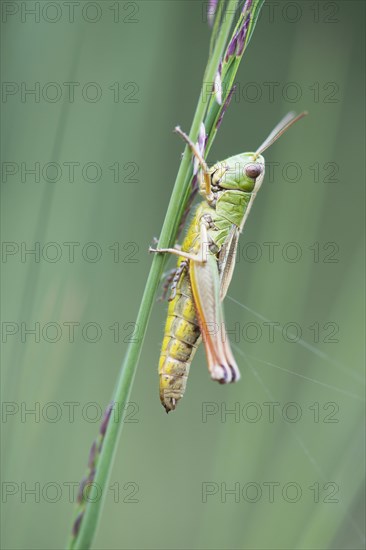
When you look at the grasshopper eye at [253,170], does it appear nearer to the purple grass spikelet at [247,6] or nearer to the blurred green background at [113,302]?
the blurred green background at [113,302]

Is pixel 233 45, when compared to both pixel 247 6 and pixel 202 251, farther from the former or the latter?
pixel 202 251

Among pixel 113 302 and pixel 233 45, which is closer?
pixel 233 45

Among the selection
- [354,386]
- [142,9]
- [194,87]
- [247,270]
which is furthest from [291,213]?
[194,87]

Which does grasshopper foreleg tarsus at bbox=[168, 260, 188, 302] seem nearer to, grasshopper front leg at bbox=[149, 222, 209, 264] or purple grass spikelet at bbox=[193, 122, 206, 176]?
grasshopper front leg at bbox=[149, 222, 209, 264]

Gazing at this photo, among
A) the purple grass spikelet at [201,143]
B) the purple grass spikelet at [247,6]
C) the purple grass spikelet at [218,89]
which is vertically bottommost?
the purple grass spikelet at [201,143]

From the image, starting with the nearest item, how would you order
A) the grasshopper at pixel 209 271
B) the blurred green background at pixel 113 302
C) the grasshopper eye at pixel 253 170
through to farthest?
the blurred green background at pixel 113 302 → the grasshopper at pixel 209 271 → the grasshopper eye at pixel 253 170

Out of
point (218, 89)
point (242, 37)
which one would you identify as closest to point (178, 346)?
point (218, 89)

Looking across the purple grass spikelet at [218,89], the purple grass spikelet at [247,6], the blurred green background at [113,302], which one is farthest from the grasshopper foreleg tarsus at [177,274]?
the purple grass spikelet at [247,6]
